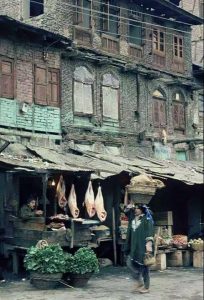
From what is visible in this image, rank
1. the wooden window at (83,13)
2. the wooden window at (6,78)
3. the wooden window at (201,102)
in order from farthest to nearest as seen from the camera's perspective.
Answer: the wooden window at (201,102) → the wooden window at (83,13) → the wooden window at (6,78)

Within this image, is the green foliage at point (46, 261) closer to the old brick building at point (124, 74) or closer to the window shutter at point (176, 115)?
the old brick building at point (124, 74)

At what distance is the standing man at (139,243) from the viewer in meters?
10.5

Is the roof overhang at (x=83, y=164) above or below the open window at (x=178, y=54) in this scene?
below

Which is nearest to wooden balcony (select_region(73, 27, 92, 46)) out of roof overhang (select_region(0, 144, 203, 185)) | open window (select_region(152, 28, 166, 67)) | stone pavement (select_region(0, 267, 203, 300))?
open window (select_region(152, 28, 166, 67))

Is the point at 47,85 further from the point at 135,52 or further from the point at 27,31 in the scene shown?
the point at 135,52

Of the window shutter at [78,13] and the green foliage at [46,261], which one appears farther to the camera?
the window shutter at [78,13]

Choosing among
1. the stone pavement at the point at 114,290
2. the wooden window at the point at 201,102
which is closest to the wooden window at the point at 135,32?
the wooden window at the point at 201,102

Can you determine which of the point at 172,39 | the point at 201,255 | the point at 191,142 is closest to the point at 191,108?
the point at 191,142

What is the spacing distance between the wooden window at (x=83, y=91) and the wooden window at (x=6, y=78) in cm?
288

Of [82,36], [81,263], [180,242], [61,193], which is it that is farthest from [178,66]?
[81,263]

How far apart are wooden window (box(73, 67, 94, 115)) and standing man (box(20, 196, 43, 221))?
236 inches

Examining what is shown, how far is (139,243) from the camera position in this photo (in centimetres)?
1055

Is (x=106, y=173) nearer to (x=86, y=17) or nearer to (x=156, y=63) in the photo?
(x=86, y=17)

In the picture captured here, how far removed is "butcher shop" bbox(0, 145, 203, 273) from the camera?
12438 millimetres
